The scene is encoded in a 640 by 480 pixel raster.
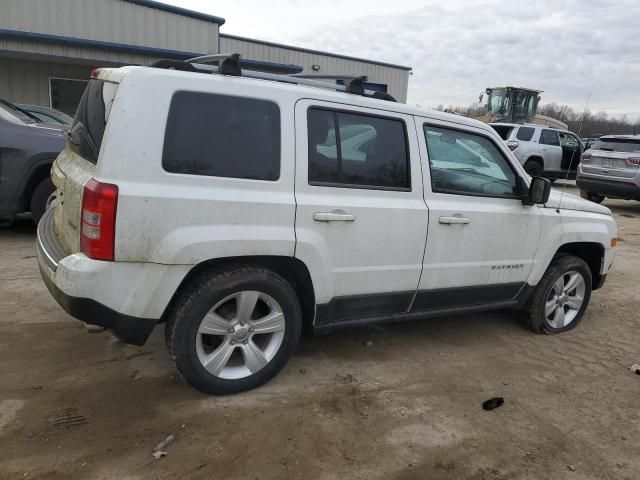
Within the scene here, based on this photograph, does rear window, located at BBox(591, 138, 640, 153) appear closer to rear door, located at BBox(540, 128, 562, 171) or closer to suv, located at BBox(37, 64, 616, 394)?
rear door, located at BBox(540, 128, 562, 171)

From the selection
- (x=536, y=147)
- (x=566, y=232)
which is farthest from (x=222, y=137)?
(x=536, y=147)

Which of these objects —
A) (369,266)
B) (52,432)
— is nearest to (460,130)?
(369,266)

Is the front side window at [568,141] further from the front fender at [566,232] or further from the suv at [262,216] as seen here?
the suv at [262,216]

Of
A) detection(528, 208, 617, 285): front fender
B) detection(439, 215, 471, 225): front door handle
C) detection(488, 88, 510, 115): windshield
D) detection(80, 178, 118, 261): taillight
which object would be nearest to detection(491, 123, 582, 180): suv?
detection(488, 88, 510, 115): windshield

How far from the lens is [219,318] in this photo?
9.94 ft

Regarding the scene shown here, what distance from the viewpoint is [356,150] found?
3.36 m

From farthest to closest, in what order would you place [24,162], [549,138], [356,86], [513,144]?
[549,138], [513,144], [24,162], [356,86]

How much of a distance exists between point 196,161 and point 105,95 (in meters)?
0.67

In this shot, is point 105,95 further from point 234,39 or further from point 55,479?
point 234,39

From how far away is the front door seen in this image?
3.65 metres

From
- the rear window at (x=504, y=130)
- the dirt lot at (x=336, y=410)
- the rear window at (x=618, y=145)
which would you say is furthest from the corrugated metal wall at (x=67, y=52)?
the rear window at (x=618, y=145)

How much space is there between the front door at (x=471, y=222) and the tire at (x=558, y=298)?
0.36 metres

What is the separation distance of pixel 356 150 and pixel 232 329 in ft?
4.52

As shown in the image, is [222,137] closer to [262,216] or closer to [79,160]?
[262,216]
